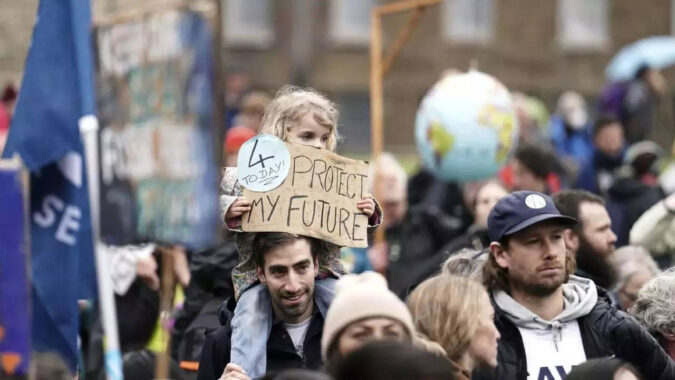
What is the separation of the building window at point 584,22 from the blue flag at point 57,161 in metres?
29.8

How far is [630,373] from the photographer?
564 centimetres

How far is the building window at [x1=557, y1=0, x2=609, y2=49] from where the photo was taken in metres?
36.7

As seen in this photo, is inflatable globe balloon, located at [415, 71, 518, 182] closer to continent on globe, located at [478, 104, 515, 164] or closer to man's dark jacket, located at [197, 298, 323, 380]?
continent on globe, located at [478, 104, 515, 164]

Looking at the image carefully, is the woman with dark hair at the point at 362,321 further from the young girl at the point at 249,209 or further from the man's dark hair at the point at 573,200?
the man's dark hair at the point at 573,200

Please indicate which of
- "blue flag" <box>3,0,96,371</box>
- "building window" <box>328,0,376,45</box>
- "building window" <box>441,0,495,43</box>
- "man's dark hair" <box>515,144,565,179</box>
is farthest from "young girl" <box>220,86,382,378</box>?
"building window" <box>441,0,495,43</box>

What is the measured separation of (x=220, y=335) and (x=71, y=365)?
0.96 metres

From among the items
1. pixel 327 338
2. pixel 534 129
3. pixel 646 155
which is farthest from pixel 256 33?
pixel 327 338

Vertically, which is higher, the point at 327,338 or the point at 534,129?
the point at 534,129

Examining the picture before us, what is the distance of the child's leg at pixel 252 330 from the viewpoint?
618cm

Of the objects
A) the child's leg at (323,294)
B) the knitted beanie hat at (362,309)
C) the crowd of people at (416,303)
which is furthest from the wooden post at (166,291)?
the knitted beanie hat at (362,309)

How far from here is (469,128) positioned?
11234 mm

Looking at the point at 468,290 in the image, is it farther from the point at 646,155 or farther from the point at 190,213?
the point at 646,155

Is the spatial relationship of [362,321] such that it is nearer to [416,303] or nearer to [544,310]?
[416,303]

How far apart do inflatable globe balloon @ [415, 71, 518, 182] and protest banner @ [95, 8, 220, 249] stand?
13.4ft
